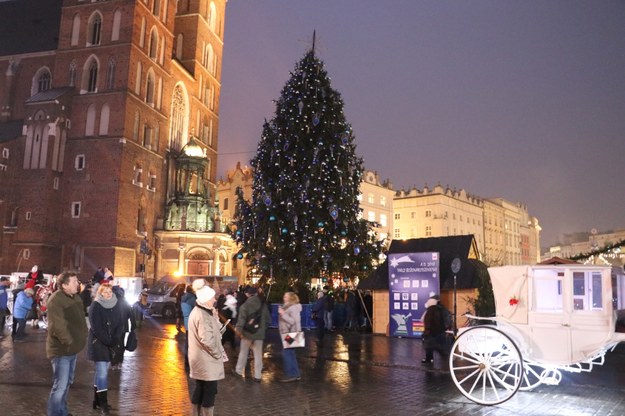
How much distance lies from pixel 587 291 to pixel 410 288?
9898 millimetres

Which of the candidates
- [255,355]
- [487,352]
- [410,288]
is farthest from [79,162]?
[487,352]

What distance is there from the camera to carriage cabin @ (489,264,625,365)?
827 cm

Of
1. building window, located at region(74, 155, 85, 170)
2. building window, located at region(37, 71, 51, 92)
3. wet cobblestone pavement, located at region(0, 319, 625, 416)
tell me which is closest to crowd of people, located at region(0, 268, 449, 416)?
wet cobblestone pavement, located at region(0, 319, 625, 416)

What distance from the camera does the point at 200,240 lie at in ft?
146

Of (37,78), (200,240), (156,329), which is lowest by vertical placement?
(156,329)

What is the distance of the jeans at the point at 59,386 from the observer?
21.0 feet

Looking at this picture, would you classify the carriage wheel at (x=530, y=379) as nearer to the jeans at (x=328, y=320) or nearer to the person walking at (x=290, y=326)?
the person walking at (x=290, y=326)

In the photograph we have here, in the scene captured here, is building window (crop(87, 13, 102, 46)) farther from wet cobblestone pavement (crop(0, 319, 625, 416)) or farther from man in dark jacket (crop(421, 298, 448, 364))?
man in dark jacket (crop(421, 298, 448, 364))

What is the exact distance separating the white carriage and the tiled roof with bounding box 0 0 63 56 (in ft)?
166

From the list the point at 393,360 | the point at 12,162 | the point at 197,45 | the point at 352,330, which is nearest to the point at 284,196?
the point at 352,330

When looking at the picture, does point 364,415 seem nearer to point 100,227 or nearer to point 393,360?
point 393,360

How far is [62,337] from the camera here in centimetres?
638

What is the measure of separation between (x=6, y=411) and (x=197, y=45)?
49.5 m

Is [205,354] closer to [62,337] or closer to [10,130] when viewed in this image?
[62,337]
